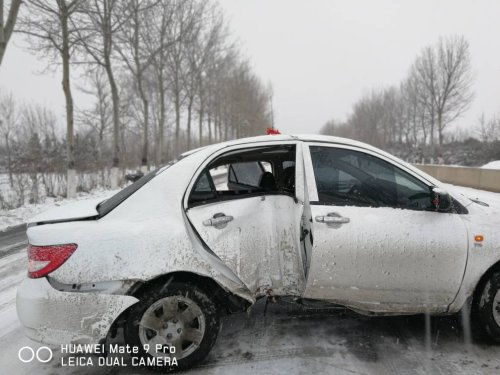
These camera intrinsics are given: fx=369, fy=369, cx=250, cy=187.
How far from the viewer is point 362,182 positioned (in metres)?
3.06

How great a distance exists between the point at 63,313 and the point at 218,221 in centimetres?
123

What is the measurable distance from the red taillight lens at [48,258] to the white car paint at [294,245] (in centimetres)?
8

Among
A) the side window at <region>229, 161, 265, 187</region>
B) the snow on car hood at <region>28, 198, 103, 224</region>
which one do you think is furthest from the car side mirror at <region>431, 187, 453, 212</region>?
the snow on car hood at <region>28, 198, 103, 224</region>

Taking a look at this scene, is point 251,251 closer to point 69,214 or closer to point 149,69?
point 69,214

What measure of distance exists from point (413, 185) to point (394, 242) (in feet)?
1.74

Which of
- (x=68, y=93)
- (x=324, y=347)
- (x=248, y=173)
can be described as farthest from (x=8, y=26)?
(x=324, y=347)

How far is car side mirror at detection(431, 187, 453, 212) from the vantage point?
2.89 meters

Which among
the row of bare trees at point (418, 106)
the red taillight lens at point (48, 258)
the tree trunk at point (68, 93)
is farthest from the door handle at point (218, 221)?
the row of bare trees at point (418, 106)

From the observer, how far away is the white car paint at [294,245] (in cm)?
262

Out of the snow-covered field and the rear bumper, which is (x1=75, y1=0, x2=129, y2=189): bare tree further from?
the rear bumper

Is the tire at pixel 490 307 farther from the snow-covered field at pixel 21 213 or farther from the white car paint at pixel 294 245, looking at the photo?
the snow-covered field at pixel 21 213

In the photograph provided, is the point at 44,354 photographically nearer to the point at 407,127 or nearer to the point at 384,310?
the point at 384,310

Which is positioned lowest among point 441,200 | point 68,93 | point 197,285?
point 197,285

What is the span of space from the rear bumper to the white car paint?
5 centimetres
